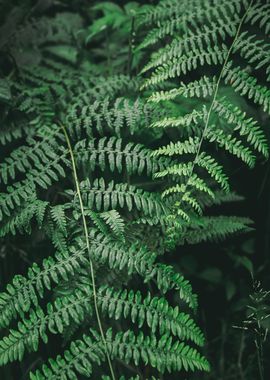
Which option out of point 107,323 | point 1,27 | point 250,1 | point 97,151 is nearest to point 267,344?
point 107,323

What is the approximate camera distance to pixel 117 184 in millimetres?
1962

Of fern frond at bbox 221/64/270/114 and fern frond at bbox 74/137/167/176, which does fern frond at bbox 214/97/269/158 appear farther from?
fern frond at bbox 74/137/167/176

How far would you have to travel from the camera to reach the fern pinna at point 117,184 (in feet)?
5.48

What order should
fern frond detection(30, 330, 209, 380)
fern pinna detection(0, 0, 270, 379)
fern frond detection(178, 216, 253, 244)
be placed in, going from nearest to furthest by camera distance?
fern frond detection(30, 330, 209, 380)
fern pinna detection(0, 0, 270, 379)
fern frond detection(178, 216, 253, 244)

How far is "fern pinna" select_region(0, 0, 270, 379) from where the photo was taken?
1669 mm

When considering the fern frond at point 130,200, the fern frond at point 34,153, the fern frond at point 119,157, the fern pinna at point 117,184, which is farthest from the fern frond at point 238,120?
the fern frond at point 34,153

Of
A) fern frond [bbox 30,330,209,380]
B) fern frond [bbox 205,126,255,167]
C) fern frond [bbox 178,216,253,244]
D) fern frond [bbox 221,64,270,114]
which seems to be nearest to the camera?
fern frond [bbox 30,330,209,380]

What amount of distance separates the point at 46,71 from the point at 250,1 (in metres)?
1.30

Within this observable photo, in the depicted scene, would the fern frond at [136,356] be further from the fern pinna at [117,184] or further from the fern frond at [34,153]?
the fern frond at [34,153]

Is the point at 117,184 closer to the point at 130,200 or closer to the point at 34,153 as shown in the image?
the point at 130,200

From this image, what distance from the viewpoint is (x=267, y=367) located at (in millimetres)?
2705

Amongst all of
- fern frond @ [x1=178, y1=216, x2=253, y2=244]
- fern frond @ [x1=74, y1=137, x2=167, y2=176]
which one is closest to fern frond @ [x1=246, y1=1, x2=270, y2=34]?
fern frond @ [x1=74, y1=137, x2=167, y2=176]

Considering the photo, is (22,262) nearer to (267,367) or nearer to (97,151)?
(97,151)

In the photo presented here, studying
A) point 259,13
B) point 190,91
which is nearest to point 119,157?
point 190,91
